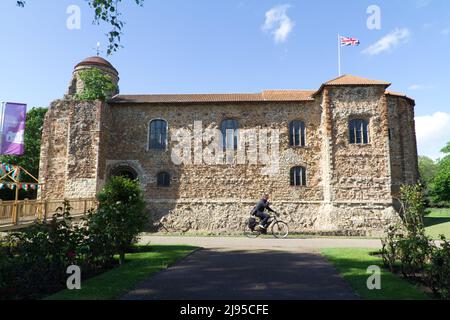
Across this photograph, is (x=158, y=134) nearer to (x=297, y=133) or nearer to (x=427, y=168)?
(x=297, y=133)

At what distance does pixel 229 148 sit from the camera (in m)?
22.3

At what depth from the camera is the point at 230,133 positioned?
2255 centimetres

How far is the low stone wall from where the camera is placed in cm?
1973

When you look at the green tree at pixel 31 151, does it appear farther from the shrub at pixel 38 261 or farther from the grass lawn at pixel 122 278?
the shrub at pixel 38 261

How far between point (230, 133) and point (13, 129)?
14.1 meters

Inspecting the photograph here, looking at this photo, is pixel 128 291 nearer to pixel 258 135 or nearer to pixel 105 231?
pixel 105 231

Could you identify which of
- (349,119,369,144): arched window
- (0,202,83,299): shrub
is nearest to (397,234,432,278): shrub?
(0,202,83,299): shrub

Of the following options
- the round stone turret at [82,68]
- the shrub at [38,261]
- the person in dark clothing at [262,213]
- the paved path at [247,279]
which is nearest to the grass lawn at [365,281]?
the paved path at [247,279]

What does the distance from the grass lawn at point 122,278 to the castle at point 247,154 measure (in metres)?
11.4

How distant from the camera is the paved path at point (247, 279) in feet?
18.3

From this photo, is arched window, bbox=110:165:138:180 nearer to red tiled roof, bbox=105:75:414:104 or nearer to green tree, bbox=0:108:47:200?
red tiled roof, bbox=105:75:414:104

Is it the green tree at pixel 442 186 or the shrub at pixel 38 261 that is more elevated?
the green tree at pixel 442 186

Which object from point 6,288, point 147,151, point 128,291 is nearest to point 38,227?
point 6,288

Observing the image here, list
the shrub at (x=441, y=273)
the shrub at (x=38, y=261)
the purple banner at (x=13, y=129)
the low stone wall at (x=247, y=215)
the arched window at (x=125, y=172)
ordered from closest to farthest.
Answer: the shrub at (x=441, y=273) < the shrub at (x=38, y=261) < the purple banner at (x=13, y=129) < the low stone wall at (x=247, y=215) < the arched window at (x=125, y=172)
